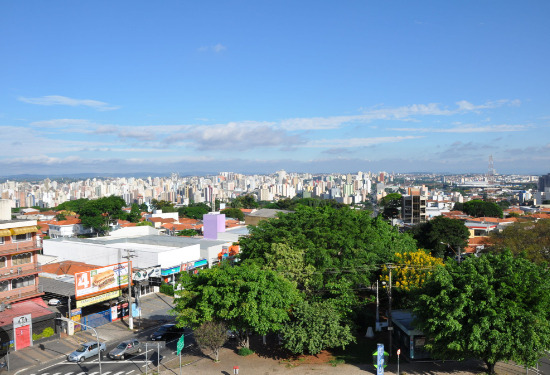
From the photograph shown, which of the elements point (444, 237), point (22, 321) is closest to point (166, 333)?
point (22, 321)

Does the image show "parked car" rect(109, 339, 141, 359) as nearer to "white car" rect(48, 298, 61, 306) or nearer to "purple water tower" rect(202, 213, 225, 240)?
"white car" rect(48, 298, 61, 306)

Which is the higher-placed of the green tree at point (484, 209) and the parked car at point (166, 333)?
the green tree at point (484, 209)

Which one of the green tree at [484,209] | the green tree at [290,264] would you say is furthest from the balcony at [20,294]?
the green tree at [484,209]

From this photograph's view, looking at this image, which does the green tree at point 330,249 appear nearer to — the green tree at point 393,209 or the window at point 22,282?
the window at point 22,282

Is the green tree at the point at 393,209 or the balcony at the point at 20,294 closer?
the balcony at the point at 20,294

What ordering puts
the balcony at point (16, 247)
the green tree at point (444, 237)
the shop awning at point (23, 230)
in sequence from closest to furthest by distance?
the balcony at point (16, 247), the shop awning at point (23, 230), the green tree at point (444, 237)

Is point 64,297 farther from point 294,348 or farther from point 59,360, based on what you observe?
point 294,348

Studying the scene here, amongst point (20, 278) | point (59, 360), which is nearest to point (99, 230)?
point (20, 278)

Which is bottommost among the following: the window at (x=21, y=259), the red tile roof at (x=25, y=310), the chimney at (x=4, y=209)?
the red tile roof at (x=25, y=310)
